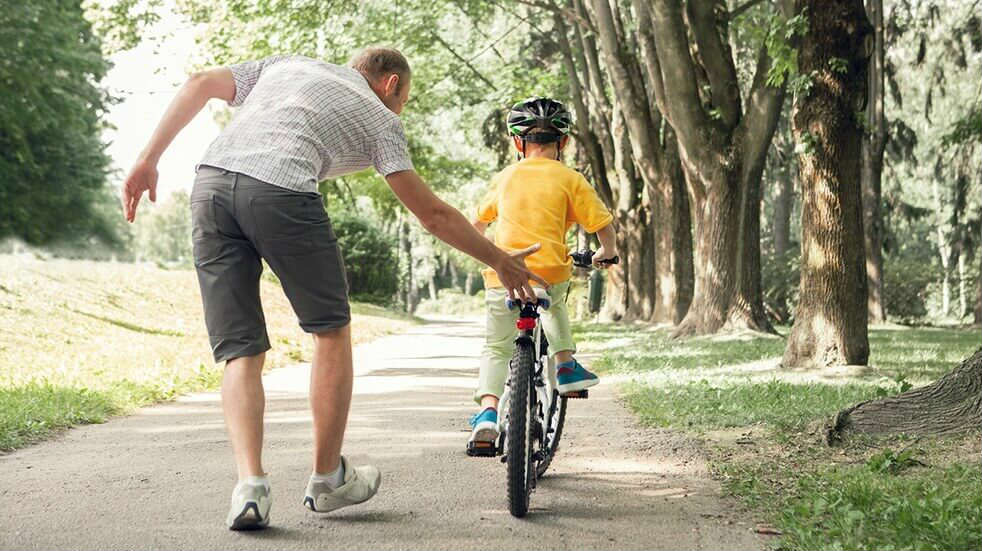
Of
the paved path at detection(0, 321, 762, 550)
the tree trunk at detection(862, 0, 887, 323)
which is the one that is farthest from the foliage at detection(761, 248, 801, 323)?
the paved path at detection(0, 321, 762, 550)

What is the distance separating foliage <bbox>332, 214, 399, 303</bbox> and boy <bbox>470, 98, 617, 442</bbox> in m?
28.8

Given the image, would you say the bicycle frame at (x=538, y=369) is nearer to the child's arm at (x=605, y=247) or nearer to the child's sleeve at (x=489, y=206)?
the child's arm at (x=605, y=247)

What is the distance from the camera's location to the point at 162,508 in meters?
4.80

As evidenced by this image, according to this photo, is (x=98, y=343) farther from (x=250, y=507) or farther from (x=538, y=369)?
(x=250, y=507)

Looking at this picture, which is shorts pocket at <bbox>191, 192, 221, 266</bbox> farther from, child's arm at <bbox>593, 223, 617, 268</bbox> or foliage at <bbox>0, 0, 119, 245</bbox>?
foliage at <bbox>0, 0, 119, 245</bbox>

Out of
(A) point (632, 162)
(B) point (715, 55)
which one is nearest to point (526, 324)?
(B) point (715, 55)

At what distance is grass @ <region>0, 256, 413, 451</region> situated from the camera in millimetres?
8328

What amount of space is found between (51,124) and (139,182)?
90.6 ft

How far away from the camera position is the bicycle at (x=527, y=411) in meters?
4.51

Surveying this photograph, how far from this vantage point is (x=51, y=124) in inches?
1165

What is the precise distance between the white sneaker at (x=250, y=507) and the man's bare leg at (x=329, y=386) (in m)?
0.30

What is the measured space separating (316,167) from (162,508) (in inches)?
66.1

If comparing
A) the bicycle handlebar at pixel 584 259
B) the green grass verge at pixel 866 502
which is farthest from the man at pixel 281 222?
the green grass verge at pixel 866 502

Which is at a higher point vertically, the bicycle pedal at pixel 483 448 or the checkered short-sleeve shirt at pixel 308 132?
the checkered short-sleeve shirt at pixel 308 132
